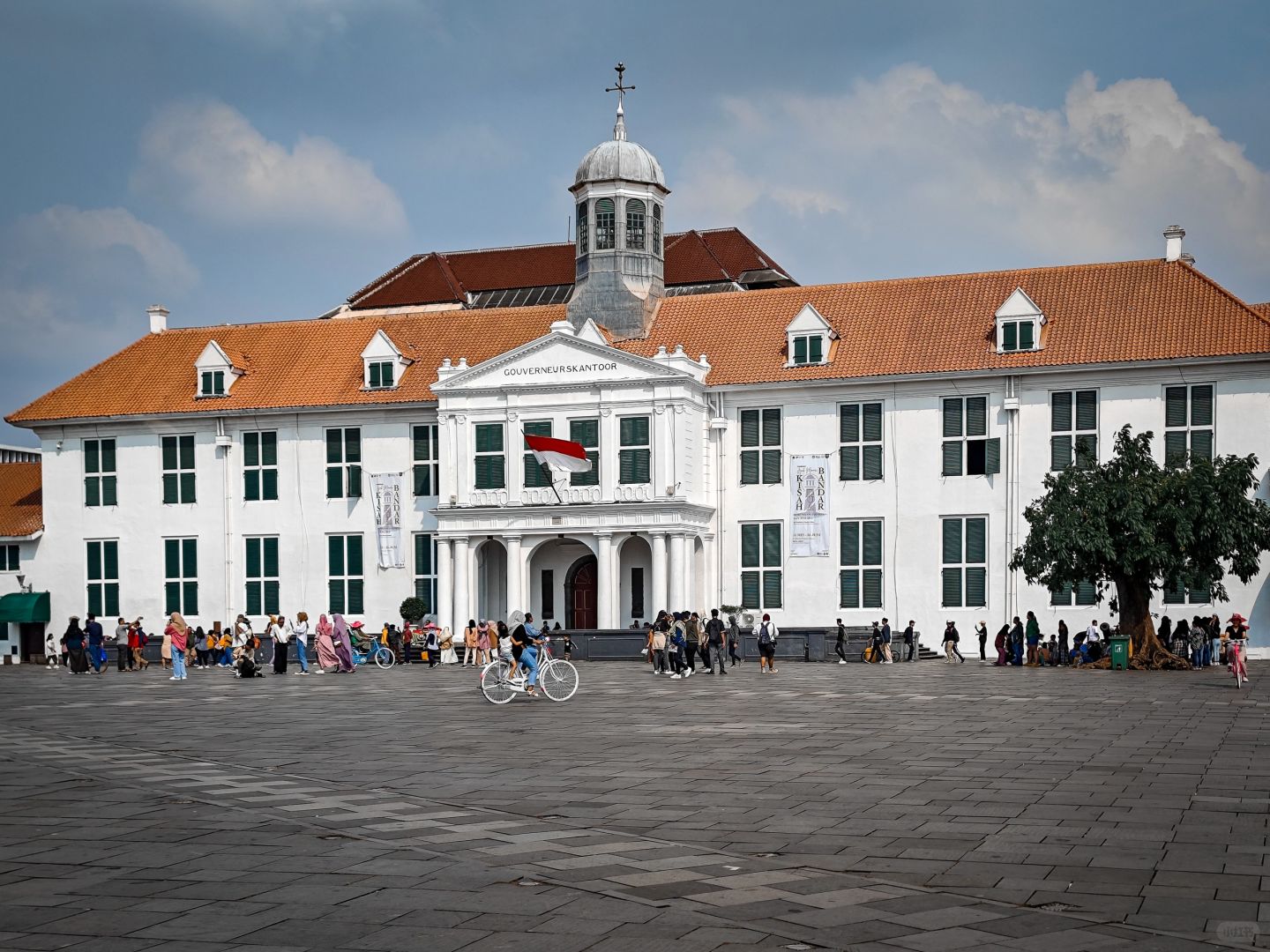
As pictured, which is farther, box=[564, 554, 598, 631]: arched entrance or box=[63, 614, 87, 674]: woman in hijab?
box=[564, 554, 598, 631]: arched entrance

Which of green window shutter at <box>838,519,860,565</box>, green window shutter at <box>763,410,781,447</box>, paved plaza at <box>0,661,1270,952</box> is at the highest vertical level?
green window shutter at <box>763,410,781,447</box>

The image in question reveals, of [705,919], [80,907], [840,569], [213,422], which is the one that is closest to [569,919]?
[705,919]

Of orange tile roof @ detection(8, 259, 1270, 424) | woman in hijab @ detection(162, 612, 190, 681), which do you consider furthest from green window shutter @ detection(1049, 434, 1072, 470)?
woman in hijab @ detection(162, 612, 190, 681)

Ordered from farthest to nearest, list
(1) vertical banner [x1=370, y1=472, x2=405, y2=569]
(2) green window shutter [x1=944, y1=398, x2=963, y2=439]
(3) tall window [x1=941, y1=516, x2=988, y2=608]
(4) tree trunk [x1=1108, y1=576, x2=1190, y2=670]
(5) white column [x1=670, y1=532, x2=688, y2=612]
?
1. (1) vertical banner [x1=370, y1=472, x2=405, y2=569]
2. (2) green window shutter [x1=944, y1=398, x2=963, y2=439]
3. (5) white column [x1=670, y1=532, x2=688, y2=612]
4. (3) tall window [x1=941, y1=516, x2=988, y2=608]
5. (4) tree trunk [x1=1108, y1=576, x2=1190, y2=670]

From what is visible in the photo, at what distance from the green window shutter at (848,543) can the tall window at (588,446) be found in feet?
28.3

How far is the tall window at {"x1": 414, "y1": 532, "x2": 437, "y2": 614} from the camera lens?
59219mm

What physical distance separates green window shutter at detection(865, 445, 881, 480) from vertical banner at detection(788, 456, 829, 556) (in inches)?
54.0

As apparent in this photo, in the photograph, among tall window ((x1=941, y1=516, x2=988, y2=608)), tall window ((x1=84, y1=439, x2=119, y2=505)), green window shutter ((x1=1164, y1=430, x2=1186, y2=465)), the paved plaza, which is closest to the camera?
the paved plaza

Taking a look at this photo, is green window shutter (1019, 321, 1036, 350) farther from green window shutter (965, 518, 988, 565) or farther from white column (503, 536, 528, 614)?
white column (503, 536, 528, 614)

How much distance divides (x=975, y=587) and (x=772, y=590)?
23.2ft

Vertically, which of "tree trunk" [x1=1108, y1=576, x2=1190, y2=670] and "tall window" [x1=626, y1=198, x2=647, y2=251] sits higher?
"tall window" [x1=626, y1=198, x2=647, y2=251]

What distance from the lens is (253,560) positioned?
202ft

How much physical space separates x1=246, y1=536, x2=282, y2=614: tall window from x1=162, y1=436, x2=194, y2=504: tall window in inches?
127

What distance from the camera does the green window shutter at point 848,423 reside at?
55.6 metres
